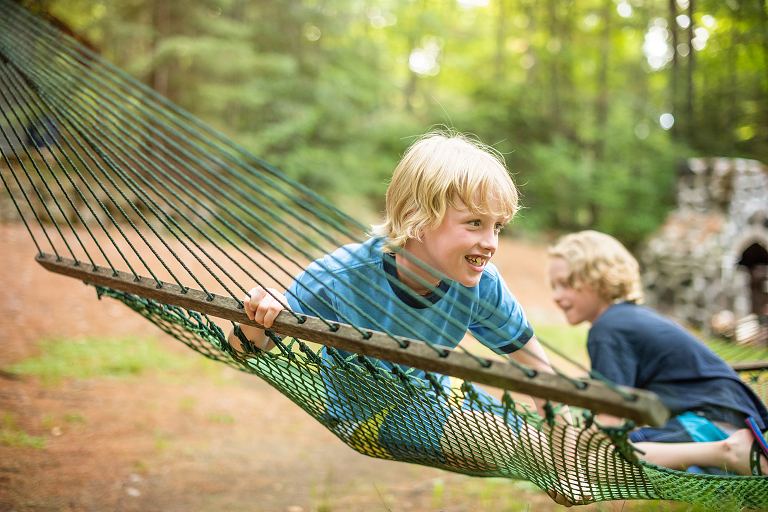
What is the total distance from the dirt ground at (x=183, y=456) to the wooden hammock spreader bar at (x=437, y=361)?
126 centimetres

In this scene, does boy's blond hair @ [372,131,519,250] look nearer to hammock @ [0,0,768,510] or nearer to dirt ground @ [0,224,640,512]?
hammock @ [0,0,768,510]

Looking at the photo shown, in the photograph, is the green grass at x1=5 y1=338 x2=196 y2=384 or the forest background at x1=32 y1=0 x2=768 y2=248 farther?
the forest background at x1=32 y1=0 x2=768 y2=248

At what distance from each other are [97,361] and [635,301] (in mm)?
3624

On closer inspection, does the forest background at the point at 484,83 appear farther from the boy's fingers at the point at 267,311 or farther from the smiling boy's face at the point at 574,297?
the smiling boy's face at the point at 574,297

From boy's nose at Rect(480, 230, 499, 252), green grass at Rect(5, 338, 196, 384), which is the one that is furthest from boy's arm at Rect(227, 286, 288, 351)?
green grass at Rect(5, 338, 196, 384)

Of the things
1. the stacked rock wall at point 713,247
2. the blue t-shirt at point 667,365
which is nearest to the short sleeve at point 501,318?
the blue t-shirt at point 667,365

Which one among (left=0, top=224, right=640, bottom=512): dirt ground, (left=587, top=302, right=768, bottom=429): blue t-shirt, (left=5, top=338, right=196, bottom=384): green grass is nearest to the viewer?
(left=587, top=302, right=768, bottom=429): blue t-shirt

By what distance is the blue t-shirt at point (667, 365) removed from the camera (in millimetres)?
1831

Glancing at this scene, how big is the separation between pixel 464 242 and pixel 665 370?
96 cm

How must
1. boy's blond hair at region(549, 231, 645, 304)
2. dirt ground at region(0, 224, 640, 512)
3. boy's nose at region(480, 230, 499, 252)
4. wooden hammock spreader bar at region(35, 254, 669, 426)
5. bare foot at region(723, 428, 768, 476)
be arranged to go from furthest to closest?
dirt ground at region(0, 224, 640, 512)
boy's blond hair at region(549, 231, 645, 304)
bare foot at region(723, 428, 768, 476)
boy's nose at region(480, 230, 499, 252)
wooden hammock spreader bar at region(35, 254, 669, 426)

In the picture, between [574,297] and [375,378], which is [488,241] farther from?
[574,297]

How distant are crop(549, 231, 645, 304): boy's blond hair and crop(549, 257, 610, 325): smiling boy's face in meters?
0.02

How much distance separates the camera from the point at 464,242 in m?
1.53

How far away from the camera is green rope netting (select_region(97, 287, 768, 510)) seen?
1290mm
